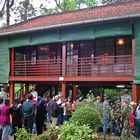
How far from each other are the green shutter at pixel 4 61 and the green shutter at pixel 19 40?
45 cm

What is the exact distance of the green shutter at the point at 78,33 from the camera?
17.4 m

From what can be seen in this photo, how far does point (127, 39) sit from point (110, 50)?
1221 mm

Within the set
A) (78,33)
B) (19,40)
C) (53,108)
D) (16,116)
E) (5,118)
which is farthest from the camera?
(19,40)

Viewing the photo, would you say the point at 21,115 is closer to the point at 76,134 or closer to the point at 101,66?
the point at 76,134

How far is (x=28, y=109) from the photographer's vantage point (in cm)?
1183

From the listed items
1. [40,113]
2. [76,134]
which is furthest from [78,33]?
[76,134]

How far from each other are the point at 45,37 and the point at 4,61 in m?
3.62

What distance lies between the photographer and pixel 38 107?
12.0 meters

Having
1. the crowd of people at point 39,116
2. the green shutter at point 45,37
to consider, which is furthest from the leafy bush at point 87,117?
the green shutter at point 45,37

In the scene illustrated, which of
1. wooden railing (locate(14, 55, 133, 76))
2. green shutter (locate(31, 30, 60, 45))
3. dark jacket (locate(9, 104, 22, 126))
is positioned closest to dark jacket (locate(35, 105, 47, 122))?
dark jacket (locate(9, 104, 22, 126))

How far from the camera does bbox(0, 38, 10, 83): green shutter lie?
69.2 ft

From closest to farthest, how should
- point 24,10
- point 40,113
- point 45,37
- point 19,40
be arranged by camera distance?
point 40,113
point 45,37
point 19,40
point 24,10

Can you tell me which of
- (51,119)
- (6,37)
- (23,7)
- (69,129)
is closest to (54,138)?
(69,129)

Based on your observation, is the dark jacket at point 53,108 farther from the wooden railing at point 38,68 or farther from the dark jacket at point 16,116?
the wooden railing at point 38,68
